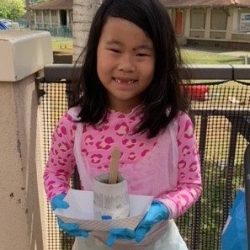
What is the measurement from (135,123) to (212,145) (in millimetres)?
738

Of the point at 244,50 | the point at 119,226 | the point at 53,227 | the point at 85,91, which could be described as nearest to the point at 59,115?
the point at 85,91

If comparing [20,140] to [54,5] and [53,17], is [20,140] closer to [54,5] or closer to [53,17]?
[54,5]

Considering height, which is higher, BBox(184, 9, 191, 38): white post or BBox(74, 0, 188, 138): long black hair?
BBox(74, 0, 188, 138): long black hair

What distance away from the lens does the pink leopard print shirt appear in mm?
1611

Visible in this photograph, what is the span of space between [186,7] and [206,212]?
93.5ft

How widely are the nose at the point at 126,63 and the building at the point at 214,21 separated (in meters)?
24.8

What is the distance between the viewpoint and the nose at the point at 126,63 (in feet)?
4.92

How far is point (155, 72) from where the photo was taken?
1.61m

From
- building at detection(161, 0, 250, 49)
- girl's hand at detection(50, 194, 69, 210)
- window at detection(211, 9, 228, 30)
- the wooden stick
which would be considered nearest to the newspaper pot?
the wooden stick

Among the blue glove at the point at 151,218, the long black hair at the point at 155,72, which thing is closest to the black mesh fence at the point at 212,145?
the long black hair at the point at 155,72

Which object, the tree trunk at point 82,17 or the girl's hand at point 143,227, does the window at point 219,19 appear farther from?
the girl's hand at point 143,227

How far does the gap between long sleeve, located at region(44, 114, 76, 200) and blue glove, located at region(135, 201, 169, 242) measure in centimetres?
36

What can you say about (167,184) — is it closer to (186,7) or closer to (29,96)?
(29,96)

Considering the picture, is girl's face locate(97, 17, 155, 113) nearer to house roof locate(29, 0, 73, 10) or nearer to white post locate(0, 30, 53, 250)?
white post locate(0, 30, 53, 250)
